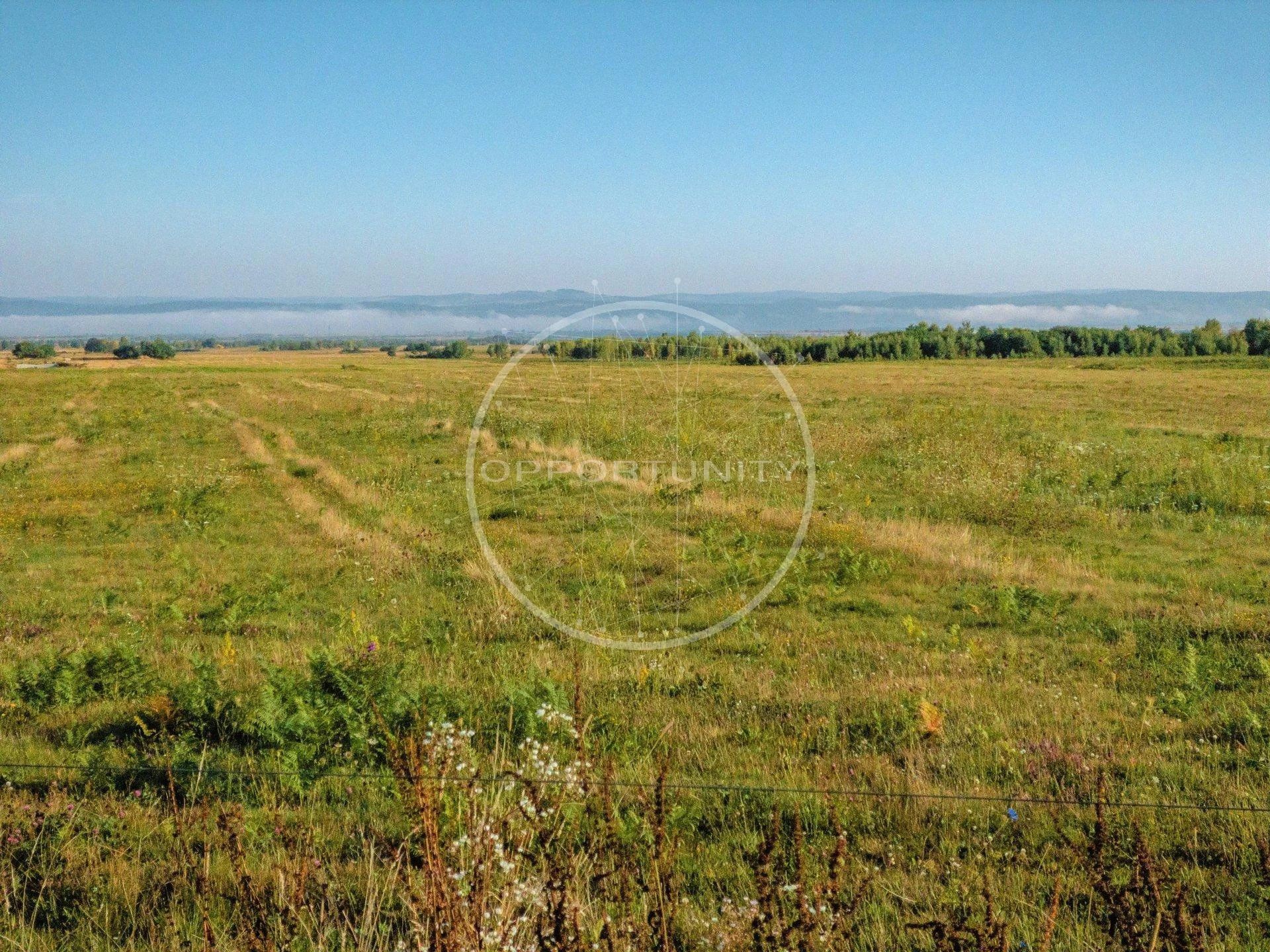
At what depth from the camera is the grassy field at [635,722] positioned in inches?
147

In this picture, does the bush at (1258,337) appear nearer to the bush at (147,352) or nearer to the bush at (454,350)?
the bush at (454,350)

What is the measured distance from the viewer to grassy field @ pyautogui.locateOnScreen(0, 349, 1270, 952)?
373 cm

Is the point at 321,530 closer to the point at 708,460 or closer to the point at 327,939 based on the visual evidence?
the point at 708,460

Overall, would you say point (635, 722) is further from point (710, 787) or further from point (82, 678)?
point (82, 678)

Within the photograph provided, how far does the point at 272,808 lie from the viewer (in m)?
5.06

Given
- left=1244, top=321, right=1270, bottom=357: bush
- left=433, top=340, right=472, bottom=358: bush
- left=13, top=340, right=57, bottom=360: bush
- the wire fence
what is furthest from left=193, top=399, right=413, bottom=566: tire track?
left=1244, top=321, right=1270, bottom=357: bush

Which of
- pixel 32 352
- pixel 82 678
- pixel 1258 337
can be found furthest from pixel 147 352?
pixel 1258 337

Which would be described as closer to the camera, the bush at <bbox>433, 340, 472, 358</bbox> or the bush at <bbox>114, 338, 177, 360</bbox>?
the bush at <bbox>433, 340, 472, 358</bbox>

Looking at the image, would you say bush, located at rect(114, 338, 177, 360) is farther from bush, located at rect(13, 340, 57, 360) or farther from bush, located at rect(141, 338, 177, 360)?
bush, located at rect(13, 340, 57, 360)

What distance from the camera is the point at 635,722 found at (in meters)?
6.97

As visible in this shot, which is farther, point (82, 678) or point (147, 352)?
point (147, 352)

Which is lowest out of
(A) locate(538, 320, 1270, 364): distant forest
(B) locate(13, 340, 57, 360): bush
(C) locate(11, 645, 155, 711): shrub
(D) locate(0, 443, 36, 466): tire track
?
(C) locate(11, 645, 155, 711): shrub

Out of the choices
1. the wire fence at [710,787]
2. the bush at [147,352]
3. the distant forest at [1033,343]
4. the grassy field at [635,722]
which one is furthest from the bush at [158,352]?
the wire fence at [710,787]

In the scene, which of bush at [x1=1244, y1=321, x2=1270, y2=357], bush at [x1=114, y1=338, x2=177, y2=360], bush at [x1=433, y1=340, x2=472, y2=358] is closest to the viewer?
bush at [x1=1244, y1=321, x2=1270, y2=357]
